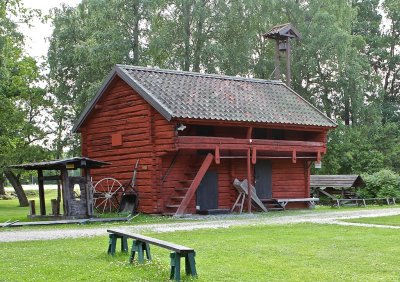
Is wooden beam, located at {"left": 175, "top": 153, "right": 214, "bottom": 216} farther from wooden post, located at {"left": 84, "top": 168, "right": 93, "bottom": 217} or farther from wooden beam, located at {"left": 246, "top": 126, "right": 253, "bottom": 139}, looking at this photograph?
wooden post, located at {"left": 84, "top": 168, "right": 93, "bottom": 217}

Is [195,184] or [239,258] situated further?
[195,184]

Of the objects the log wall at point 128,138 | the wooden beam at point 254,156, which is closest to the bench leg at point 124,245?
the log wall at point 128,138

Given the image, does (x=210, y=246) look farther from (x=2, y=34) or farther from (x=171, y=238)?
(x=2, y=34)

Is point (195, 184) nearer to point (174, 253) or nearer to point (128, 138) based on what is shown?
point (128, 138)

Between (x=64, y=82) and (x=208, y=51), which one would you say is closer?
(x=208, y=51)

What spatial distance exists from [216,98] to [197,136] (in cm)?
→ 288

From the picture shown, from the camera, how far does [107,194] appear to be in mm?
26875

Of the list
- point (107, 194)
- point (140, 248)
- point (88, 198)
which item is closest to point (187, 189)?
point (107, 194)

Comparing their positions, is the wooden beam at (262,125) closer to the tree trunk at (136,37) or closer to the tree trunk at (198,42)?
the tree trunk at (198,42)

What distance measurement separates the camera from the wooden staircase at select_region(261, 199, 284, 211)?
1150 inches

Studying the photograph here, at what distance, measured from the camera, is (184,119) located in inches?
968

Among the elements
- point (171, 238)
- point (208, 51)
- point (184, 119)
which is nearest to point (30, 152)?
point (208, 51)

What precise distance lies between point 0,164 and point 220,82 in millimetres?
16674

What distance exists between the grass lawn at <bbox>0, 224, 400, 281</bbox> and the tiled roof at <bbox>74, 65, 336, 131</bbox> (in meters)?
9.25
